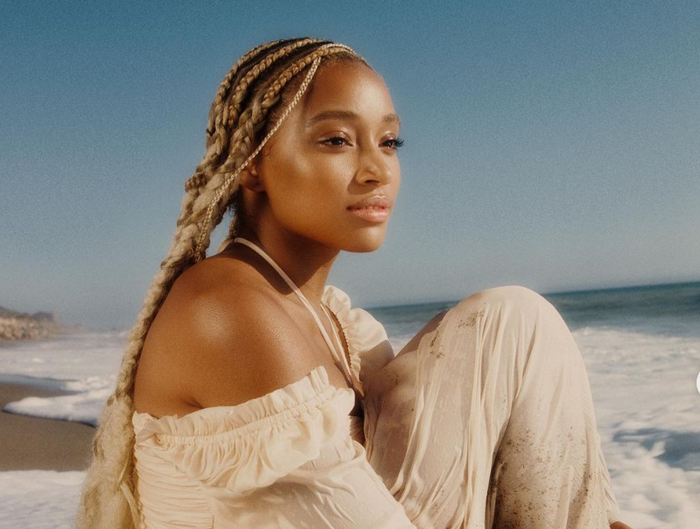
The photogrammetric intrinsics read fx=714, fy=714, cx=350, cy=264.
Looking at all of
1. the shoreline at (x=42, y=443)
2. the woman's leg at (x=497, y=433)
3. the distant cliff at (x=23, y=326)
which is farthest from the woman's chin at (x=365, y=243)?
the distant cliff at (x=23, y=326)

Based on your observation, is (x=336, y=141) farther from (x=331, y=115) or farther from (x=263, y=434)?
(x=263, y=434)

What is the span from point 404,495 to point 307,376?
33 centimetres

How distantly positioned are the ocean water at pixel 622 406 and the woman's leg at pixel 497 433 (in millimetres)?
1709

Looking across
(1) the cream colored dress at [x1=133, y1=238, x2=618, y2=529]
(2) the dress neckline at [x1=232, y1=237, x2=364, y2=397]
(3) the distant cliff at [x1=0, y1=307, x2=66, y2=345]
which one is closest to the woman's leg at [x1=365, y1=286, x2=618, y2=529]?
(1) the cream colored dress at [x1=133, y1=238, x2=618, y2=529]

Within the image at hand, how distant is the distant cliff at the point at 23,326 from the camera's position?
7830 mm

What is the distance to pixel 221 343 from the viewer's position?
1.07 metres

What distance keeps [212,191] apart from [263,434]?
1.76 ft

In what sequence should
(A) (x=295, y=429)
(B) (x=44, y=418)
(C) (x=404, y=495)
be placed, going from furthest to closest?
(B) (x=44, y=418), (C) (x=404, y=495), (A) (x=295, y=429)

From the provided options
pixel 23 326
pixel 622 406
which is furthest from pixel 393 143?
pixel 23 326

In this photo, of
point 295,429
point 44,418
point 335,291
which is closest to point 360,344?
point 335,291

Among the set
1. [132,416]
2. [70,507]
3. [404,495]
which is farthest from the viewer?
[70,507]

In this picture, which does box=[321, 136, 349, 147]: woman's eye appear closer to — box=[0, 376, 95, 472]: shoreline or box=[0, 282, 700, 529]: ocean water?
box=[0, 282, 700, 529]: ocean water

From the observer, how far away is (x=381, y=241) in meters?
1.37

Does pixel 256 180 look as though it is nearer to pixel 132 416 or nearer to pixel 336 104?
pixel 336 104
